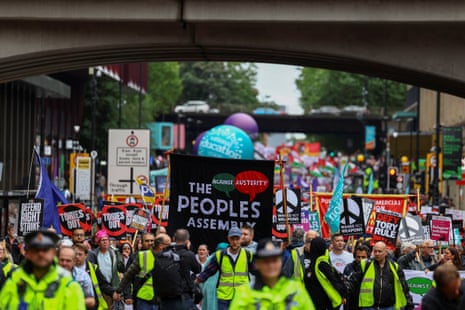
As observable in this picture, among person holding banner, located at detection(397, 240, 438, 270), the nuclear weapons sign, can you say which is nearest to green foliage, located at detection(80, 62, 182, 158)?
the nuclear weapons sign

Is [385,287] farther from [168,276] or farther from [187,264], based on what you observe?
[168,276]

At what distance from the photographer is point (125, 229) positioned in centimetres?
2264

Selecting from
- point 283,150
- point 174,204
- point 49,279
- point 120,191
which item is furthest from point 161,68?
point 49,279

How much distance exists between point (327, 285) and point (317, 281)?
0.14m

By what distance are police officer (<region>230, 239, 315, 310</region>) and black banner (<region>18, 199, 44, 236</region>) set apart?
11.1 m

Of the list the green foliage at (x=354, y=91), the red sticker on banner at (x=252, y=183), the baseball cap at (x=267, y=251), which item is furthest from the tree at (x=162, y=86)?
the baseball cap at (x=267, y=251)

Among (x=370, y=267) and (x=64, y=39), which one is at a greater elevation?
(x=64, y=39)

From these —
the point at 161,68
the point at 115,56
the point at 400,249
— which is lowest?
the point at 400,249

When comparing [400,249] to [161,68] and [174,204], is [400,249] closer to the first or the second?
[174,204]

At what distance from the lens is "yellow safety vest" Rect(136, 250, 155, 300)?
13.5 m

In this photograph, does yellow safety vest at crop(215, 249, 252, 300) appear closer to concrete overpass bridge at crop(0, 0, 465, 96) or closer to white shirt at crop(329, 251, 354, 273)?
white shirt at crop(329, 251, 354, 273)

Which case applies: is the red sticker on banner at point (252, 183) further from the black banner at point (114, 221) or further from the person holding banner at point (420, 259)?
the black banner at point (114, 221)

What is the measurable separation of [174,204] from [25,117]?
41743mm

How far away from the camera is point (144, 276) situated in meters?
14.0
